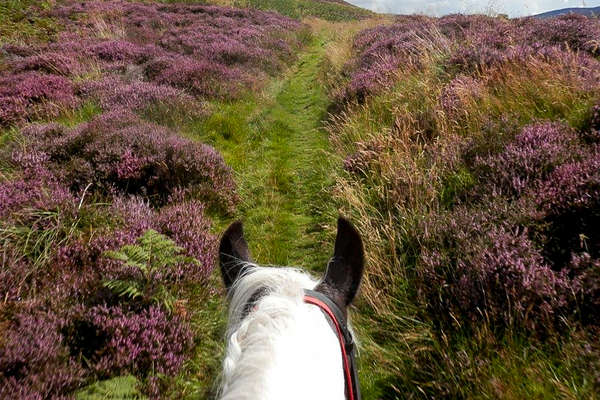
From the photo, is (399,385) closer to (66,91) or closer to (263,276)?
(263,276)

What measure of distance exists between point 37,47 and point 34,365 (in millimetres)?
12377

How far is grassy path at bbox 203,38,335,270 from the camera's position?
494 cm

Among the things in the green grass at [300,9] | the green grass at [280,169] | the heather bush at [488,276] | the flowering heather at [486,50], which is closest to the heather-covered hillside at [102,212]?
the green grass at [280,169]

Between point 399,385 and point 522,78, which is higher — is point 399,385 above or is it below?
below

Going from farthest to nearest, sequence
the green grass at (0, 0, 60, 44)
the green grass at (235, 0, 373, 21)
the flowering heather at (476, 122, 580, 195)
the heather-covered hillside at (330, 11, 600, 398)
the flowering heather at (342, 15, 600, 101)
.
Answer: the green grass at (235, 0, 373, 21), the green grass at (0, 0, 60, 44), the flowering heather at (342, 15, 600, 101), the flowering heather at (476, 122, 580, 195), the heather-covered hillside at (330, 11, 600, 398)

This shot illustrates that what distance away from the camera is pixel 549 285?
2615mm

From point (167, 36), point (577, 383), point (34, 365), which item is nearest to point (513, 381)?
point (577, 383)

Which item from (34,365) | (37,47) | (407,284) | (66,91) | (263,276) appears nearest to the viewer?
(263,276)

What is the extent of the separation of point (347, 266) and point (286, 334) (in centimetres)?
62

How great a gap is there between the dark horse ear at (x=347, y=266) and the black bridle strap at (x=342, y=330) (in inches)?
5.7

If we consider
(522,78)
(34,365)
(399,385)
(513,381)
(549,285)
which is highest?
(522,78)

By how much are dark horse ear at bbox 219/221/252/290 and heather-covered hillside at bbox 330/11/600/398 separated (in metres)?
1.61

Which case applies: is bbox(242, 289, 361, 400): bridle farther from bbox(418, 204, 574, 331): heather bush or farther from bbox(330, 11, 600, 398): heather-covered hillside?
bbox(418, 204, 574, 331): heather bush

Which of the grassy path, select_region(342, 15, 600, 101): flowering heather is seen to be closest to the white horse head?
the grassy path
